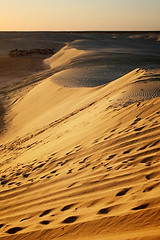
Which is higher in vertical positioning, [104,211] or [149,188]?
[149,188]

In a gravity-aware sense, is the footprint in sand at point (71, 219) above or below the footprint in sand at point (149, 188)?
below

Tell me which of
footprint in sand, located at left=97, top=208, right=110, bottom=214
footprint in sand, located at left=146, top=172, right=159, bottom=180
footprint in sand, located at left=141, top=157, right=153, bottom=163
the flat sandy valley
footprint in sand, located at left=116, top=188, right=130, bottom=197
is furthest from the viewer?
footprint in sand, located at left=141, top=157, right=153, bottom=163

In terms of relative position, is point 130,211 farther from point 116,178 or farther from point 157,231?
point 116,178

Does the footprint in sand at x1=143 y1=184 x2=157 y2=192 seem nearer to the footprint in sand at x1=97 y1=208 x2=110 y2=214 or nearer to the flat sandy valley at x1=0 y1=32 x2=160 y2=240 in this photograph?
the flat sandy valley at x1=0 y1=32 x2=160 y2=240

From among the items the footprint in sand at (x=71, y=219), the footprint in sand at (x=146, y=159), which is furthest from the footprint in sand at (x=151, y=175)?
the footprint in sand at (x=71, y=219)

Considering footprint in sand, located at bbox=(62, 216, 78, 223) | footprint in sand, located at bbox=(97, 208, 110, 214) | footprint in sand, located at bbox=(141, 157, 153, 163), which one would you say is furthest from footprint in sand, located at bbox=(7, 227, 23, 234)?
footprint in sand, located at bbox=(141, 157, 153, 163)

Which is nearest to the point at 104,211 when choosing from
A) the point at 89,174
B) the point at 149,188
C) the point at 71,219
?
the point at 71,219

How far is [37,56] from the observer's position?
3045 cm

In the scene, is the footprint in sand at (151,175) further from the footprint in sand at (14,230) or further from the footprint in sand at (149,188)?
the footprint in sand at (14,230)

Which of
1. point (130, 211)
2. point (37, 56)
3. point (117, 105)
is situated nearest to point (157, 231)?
point (130, 211)

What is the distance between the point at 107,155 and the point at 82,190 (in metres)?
0.82

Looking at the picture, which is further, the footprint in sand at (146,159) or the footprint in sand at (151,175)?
the footprint in sand at (146,159)

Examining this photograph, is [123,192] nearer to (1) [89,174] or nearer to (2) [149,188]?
(2) [149,188]

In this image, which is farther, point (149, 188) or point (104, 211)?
point (149, 188)
